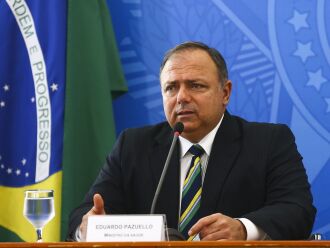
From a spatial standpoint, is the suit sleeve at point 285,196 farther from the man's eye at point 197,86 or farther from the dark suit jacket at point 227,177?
the man's eye at point 197,86

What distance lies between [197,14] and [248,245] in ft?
8.34

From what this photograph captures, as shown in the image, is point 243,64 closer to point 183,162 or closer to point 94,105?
point 94,105

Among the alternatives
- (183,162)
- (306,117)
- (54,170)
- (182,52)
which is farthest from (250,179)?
(54,170)

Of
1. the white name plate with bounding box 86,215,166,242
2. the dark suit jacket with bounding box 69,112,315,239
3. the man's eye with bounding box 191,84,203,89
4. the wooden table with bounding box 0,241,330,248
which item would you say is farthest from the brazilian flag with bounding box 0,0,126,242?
the wooden table with bounding box 0,241,330,248

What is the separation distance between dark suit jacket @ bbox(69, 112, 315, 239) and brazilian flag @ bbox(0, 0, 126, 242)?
76 centimetres

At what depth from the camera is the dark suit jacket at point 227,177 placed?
257 cm

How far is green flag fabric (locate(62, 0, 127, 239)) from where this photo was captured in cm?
366

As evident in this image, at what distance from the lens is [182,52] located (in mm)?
2807

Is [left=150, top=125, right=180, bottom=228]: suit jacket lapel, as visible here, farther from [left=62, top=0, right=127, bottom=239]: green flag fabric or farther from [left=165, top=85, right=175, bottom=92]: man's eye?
[left=62, top=0, right=127, bottom=239]: green flag fabric

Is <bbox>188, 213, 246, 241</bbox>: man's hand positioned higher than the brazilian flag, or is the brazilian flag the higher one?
the brazilian flag

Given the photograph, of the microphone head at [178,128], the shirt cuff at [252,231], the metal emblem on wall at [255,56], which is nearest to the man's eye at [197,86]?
the microphone head at [178,128]

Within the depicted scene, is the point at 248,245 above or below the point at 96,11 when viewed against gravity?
below

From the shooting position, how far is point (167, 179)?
9.00 feet

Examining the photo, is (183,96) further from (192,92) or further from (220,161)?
(220,161)
